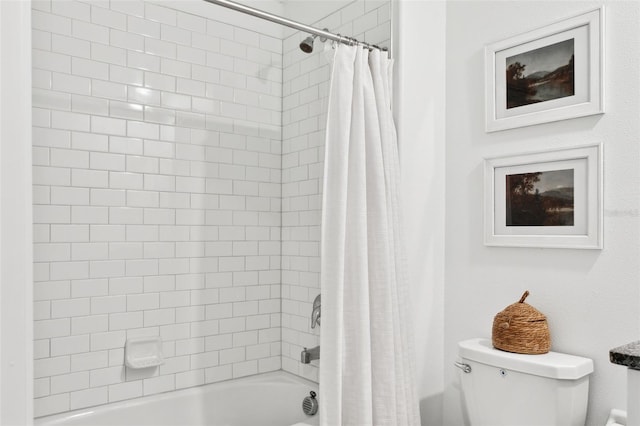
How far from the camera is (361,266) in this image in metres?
1.63

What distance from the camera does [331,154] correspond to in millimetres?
1691

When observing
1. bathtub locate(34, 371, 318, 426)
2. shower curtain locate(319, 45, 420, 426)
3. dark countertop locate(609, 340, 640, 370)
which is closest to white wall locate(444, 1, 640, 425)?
shower curtain locate(319, 45, 420, 426)

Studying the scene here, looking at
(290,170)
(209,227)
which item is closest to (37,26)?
(209,227)

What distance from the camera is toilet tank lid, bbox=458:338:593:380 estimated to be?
148cm

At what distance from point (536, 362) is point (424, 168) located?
32.9 inches

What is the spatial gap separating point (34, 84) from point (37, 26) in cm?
23

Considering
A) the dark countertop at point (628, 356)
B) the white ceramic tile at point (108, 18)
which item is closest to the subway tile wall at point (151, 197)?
the white ceramic tile at point (108, 18)

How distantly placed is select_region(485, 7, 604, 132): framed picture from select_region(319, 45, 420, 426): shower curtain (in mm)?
453

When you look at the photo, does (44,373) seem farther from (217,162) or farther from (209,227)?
(217,162)

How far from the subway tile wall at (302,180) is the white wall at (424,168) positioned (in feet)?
1.33

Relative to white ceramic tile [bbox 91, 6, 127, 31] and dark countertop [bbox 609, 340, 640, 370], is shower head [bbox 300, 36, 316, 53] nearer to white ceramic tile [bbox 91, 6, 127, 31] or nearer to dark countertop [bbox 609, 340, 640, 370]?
white ceramic tile [bbox 91, 6, 127, 31]

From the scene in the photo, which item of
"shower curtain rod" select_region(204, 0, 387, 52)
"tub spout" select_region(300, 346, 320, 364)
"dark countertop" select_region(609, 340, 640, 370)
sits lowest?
"tub spout" select_region(300, 346, 320, 364)

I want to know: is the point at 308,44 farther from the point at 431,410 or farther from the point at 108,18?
the point at 431,410

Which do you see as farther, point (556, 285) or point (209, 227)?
point (209, 227)
